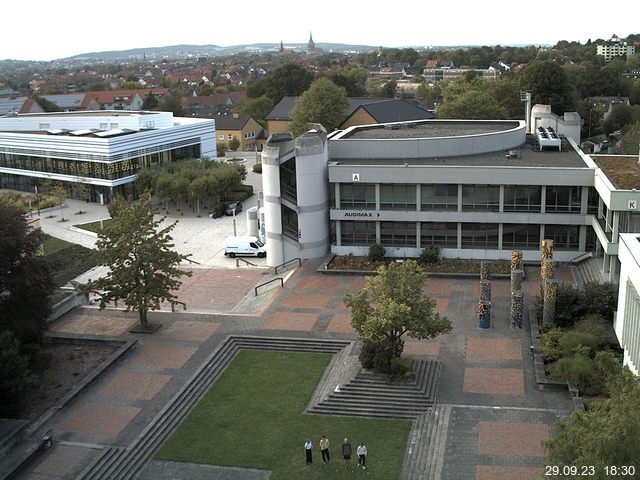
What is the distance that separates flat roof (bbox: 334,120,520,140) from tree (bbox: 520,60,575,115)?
99.1 feet

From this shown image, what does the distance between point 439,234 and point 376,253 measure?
3991 millimetres

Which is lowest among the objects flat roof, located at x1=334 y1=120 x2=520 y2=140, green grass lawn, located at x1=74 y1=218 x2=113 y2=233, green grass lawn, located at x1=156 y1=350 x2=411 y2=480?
green grass lawn, located at x1=156 y1=350 x2=411 y2=480

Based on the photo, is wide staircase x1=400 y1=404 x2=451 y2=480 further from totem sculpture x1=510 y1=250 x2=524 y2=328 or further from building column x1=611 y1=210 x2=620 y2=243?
building column x1=611 y1=210 x2=620 y2=243

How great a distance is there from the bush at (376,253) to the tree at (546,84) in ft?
162

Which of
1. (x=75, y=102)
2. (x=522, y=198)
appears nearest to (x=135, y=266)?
(x=522, y=198)

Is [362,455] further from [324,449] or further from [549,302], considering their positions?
[549,302]

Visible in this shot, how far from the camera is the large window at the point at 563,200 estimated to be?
4097 cm

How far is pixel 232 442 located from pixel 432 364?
9.10 m

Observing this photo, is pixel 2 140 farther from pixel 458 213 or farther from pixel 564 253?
pixel 564 253

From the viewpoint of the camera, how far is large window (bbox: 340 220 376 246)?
4444cm

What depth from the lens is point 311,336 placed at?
32875mm

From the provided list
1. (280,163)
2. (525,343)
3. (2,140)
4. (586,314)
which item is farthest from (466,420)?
(2,140)

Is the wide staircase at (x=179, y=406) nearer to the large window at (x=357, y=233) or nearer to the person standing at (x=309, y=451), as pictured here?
the person standing at (x=309, y=451)


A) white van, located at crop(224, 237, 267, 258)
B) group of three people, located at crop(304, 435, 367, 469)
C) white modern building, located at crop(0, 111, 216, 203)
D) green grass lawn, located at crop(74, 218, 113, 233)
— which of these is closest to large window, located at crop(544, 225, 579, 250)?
white van, located at crop(224, 237, 267, 258)
